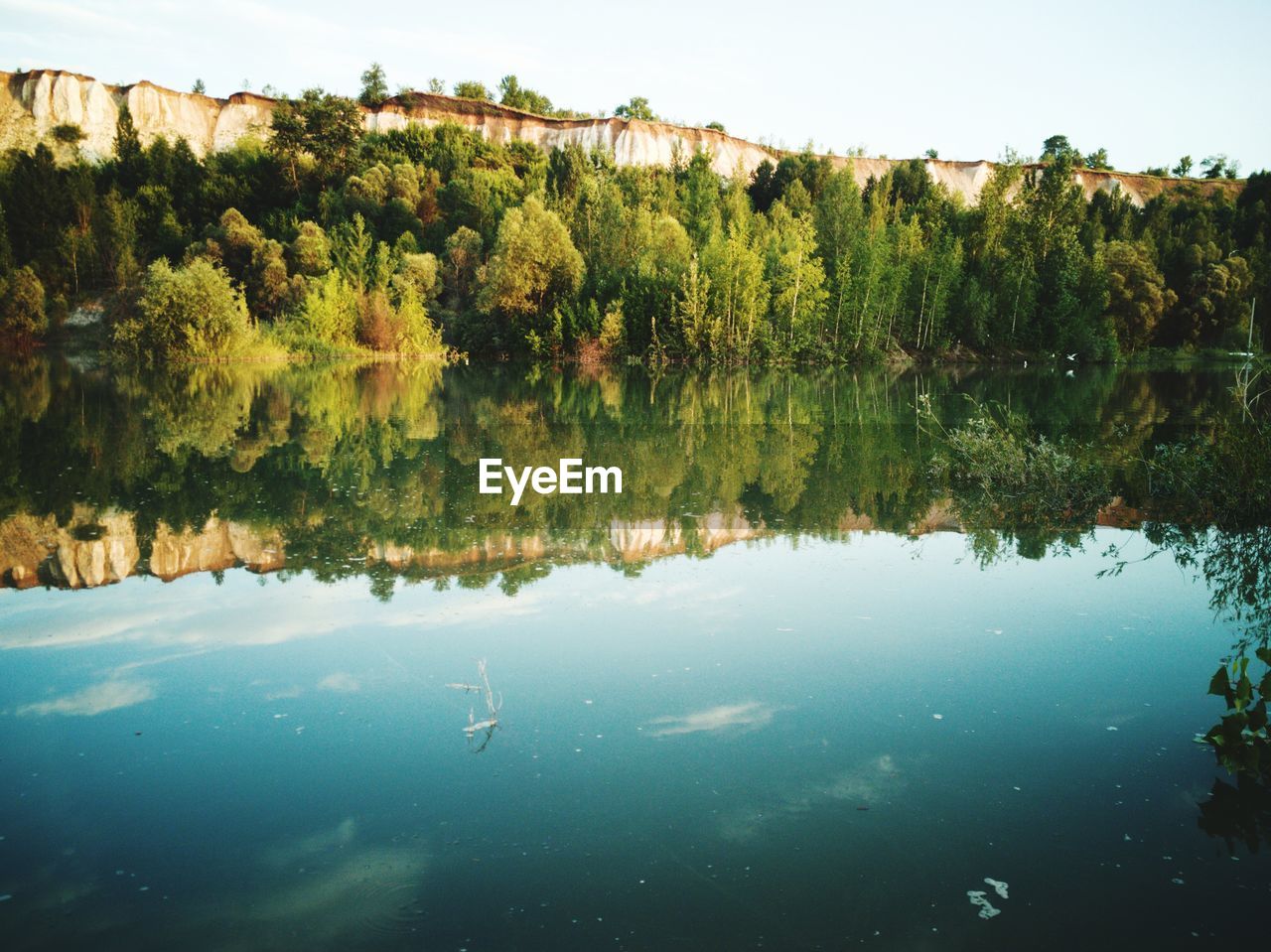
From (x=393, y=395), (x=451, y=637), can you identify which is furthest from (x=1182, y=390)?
(x=451, y=637)

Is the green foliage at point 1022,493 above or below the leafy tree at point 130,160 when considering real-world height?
below

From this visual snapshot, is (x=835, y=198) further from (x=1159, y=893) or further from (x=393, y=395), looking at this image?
(x=1159, y=893)

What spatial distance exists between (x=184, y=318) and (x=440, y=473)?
99.8 feet

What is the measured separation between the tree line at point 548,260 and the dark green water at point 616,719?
33.4 meters

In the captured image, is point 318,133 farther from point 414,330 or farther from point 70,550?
point 70,550

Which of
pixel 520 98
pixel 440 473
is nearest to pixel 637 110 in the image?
pixel 520 98

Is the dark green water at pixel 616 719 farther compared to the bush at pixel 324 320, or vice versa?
the bush at pixel 324 320

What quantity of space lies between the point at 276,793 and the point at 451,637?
1.97m

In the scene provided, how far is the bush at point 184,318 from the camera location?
36.3 m

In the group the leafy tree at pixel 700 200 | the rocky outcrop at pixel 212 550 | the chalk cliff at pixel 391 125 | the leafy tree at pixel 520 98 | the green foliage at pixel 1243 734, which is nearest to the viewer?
the green foliage at pixel 1243 734

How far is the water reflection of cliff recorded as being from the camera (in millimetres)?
7988

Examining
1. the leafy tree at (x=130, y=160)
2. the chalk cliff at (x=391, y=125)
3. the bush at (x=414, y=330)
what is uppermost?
the chalk cliff at (x=391, y=125)

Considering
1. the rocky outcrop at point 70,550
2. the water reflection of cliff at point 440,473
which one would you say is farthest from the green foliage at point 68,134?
the rocky outcrop at point 70,550

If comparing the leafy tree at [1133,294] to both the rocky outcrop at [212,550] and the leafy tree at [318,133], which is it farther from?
the rocky outcrop at [212,550]
